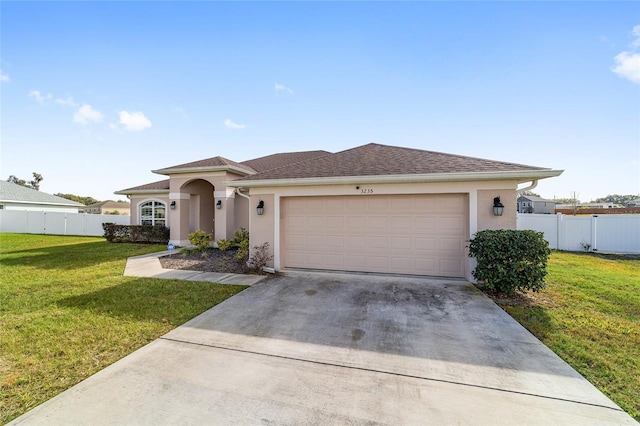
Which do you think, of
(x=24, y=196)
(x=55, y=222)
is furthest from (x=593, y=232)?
(x=24, y=196)

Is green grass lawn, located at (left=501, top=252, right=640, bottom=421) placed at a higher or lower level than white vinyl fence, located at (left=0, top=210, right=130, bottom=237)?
lower

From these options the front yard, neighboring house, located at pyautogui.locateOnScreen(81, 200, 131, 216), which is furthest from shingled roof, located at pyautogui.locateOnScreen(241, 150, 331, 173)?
neighboring house, located at pyautogui.locateOnScreen(81, 200, 131, 216)

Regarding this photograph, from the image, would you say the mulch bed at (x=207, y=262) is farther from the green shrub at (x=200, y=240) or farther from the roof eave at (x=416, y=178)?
the roof eave at (x=416, y=178)

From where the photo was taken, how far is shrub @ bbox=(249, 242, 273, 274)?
790 cm

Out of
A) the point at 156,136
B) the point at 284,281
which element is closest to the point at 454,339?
the point at 284,281

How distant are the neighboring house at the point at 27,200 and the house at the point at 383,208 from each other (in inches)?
1132

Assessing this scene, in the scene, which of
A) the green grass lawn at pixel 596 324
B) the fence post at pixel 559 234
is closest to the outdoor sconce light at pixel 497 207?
the green grass lawn at pixel 596 324

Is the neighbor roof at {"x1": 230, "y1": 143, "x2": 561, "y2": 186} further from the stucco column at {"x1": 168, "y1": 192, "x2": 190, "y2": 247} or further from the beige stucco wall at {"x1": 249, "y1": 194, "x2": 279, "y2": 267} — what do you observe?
the stucco column at {"x1": 168, "y1": 192, "x2": 190, "y2": 247}

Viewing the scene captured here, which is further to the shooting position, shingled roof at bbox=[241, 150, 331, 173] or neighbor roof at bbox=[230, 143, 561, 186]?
shingled roof at bbox=[241, 150, 331, 173]

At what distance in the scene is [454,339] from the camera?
387cm

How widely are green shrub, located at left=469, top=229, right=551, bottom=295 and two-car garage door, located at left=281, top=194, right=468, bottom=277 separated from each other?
111cm

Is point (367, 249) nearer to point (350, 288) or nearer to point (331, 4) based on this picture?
point (350, 288)

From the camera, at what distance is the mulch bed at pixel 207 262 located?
8430 millimetres

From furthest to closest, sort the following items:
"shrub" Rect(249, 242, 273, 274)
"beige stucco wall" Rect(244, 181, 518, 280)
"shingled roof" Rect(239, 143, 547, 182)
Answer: "shrub" Rect(249, 242, 273, 274) → "shingled roof" Rect(239, 143, 547, 182) → "beige stucco wall" Rect(244, 181, 518, 280)
